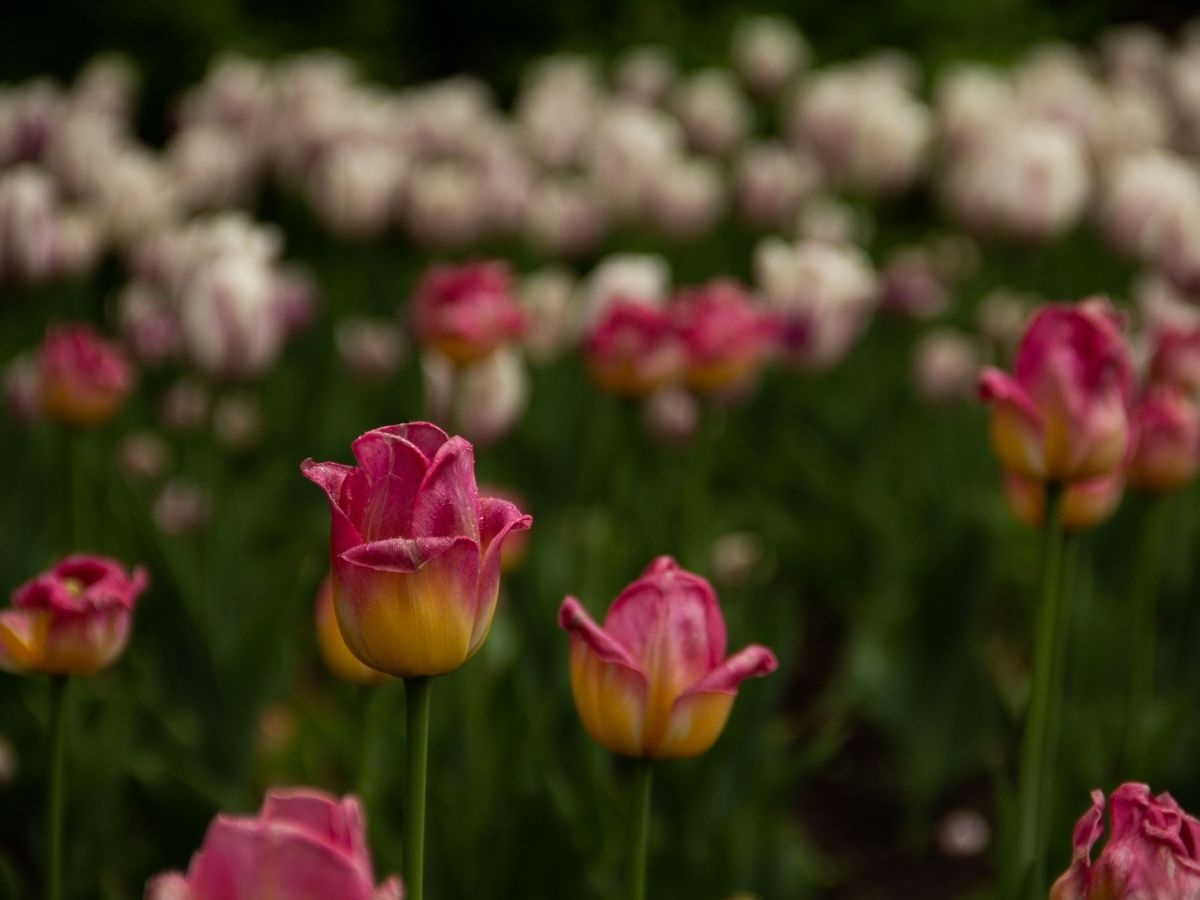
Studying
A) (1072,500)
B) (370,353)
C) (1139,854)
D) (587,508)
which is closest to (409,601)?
(1139,854)

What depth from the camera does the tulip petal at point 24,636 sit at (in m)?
1.02

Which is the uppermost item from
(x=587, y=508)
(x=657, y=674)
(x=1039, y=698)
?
(x=657, y=674)

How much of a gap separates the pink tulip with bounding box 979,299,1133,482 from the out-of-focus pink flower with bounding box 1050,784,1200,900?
0.36 metres

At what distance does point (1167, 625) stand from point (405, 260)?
2.63 m

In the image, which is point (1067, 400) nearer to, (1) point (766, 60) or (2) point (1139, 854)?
(2) point (1139, 854)

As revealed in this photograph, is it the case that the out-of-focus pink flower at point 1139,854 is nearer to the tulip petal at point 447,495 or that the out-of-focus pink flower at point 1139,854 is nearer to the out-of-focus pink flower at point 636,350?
the tulip petal at point 447,495

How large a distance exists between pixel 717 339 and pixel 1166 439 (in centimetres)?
63

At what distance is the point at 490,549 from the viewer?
0.76 m

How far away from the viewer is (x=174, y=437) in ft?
9.74

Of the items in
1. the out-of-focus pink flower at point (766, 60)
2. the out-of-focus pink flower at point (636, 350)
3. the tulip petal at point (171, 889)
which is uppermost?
→ the out-of-focus pink flower at point (766, 60)

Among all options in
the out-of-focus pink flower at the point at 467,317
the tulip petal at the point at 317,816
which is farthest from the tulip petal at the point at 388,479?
the out-of-focus pink flower at the point at 467,317

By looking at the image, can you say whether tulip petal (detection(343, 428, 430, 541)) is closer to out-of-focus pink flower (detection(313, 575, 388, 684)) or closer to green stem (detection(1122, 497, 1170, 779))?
out-of-focus pink flower (detection(313, 575, 388, 684))

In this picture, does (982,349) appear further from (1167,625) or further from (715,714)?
(715,714)

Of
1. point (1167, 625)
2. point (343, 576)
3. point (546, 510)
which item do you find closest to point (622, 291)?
point (546, 510)
